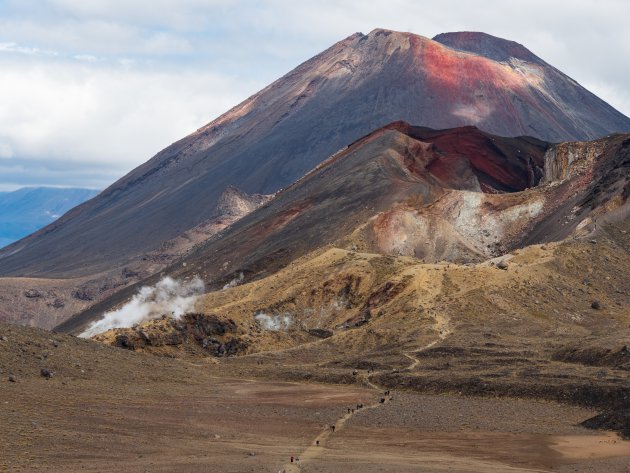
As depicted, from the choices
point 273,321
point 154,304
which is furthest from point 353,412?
point 154,304

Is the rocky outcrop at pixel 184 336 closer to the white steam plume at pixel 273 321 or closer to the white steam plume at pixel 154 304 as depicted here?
the white steam plume at pixel 273 321

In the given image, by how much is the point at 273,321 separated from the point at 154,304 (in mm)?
23874

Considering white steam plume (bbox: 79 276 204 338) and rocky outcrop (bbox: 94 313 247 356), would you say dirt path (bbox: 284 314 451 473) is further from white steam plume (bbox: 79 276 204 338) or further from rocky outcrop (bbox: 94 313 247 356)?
white steam plume (bbox: 79 276 204 338)

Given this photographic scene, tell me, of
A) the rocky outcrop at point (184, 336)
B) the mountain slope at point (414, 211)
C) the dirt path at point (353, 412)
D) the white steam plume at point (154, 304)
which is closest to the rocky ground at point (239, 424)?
the dirt path at point (353, 412)

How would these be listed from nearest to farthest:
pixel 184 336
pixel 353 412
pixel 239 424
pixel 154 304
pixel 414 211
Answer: pixel 239 424, pixel 353 412, pixel 184 336, pixel 154 304, pixel 414 211

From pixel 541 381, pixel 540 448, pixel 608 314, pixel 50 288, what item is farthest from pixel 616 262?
pixel 50 288

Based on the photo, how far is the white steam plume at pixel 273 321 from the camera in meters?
93.5

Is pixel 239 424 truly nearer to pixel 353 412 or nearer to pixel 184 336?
pixel 353 412

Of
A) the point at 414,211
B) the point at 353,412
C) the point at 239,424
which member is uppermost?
the point at 414,211

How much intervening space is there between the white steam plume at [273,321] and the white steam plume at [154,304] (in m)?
8.67

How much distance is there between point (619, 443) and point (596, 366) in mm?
19793

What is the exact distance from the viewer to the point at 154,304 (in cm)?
11400

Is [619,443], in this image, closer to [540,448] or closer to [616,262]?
[540,448]

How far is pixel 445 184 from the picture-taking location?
14525 centimetres
